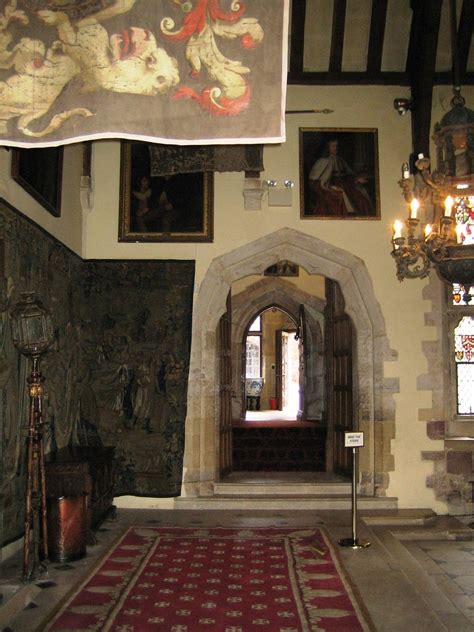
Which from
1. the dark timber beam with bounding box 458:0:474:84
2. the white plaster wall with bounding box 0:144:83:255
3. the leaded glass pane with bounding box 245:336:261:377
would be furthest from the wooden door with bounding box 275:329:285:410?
the dark timber beam with bounding box 458:0:474:84

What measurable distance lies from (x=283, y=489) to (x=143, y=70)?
5204 millimetres

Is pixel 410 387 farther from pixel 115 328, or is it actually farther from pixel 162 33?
pixel 162 33

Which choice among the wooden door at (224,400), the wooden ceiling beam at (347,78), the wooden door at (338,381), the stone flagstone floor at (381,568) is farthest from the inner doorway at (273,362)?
the stone flagstone floor at (381,568)

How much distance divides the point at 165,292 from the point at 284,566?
318 cm

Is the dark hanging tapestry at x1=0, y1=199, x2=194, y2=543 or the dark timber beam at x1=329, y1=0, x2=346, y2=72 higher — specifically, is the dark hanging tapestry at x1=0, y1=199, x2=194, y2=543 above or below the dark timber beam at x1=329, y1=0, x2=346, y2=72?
below

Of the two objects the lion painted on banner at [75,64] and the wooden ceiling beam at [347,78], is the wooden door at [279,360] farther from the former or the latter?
the lion painted on banner at [75,64]

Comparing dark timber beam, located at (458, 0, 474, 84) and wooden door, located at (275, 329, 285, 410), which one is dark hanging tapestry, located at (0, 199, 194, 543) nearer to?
dark timber beam, located at (458, 0, 474, 84)

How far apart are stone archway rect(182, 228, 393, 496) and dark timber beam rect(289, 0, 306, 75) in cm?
172

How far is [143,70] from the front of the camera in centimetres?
275

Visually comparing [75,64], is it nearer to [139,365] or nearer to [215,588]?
[215,588]

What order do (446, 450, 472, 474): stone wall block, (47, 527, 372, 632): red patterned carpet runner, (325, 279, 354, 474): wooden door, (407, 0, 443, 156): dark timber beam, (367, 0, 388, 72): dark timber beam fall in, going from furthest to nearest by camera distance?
(325, 279, 354, 474): wooden door < (446, 450, 472, 474): stone wall block < (367, 0, 388, 72): dark timber beam < (407, 0, 443, 156): dark timber beam < (47, 527, 372, 632): red patterned carpet runner

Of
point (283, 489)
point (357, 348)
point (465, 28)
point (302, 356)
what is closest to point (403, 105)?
point (465, 28)

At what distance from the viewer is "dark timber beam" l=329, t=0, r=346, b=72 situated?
6.82 meters

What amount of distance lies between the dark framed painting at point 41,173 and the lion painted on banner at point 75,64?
91.3 inches
